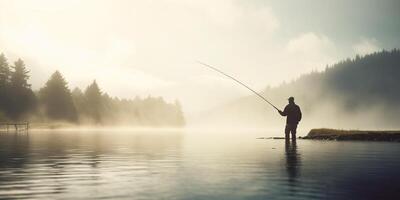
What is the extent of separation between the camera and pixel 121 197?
39.5 feet

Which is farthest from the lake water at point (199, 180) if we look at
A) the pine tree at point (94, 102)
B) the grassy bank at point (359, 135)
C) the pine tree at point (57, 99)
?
the pine tree at point (94, 102)

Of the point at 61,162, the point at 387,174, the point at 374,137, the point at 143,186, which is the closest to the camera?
the point at 143,186

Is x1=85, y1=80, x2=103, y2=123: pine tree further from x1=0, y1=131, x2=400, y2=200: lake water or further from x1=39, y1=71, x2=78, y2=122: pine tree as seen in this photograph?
x1=0, y1=131, x2=400, y2=200: lake water

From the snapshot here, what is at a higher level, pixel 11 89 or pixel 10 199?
pixel 11 89

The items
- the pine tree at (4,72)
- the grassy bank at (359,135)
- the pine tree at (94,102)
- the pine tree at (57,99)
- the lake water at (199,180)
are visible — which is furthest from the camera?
the pine tree at (94,102)

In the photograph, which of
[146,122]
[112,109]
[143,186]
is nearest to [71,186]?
[143,186]

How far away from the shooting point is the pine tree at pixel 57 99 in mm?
111887

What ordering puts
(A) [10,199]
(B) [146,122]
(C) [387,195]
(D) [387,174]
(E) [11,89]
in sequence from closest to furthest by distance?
(A) [10,199] < (C) [387,195] < (D) [387,174] < (E) [11,89] < (B) [146,122]

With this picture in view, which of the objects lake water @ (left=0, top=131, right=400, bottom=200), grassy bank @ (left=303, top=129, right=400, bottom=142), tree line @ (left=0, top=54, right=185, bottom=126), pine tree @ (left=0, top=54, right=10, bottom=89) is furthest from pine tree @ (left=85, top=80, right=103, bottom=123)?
lake water @ (left=0, top=131, right=400, bottom=200)

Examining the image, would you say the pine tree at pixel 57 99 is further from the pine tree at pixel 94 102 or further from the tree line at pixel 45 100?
the pine tree at pixel 94 102

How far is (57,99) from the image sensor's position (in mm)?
113000

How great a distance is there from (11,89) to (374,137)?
252 ft

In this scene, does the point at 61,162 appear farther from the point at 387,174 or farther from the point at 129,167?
the point at 387,174

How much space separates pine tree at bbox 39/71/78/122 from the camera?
4405 inches
